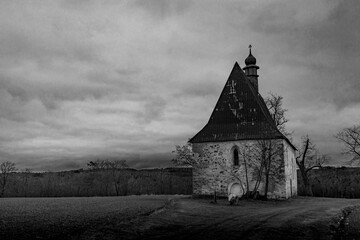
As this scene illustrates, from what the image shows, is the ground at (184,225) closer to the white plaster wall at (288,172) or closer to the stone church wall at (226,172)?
the stone church wall at (226,172)

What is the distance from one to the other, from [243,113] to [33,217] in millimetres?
17459

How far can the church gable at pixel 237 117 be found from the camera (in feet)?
88.4

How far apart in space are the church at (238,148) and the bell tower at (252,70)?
4.60 m

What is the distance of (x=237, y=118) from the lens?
28203 millimetres

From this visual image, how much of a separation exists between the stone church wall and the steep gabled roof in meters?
0.53

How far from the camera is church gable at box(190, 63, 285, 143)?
1061 inches

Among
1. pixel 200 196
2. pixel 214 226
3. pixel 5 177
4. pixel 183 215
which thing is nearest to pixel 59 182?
pixel 5 177

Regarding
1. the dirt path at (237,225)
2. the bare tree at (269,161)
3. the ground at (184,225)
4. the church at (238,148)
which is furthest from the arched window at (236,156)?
the ground at (184,225)

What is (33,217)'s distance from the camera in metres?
16.2

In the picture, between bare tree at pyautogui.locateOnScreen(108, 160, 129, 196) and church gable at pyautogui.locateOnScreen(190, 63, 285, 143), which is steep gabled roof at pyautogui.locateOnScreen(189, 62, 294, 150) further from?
bare tree at pyautogui.locateOnScreen(108, 160, 129, 196)

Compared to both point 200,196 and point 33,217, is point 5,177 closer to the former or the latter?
point 200,196

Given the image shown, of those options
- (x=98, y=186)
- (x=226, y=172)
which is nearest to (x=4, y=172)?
(x=98, y=186)

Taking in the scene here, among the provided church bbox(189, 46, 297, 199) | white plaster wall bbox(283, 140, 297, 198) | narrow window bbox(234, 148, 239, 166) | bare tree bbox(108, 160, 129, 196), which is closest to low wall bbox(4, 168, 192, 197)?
bare tree bbox(108, 160, 129, 196)

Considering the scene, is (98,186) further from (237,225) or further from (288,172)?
(237,225)
